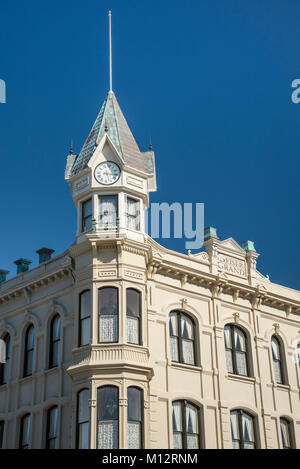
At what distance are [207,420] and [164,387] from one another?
2.70 metres

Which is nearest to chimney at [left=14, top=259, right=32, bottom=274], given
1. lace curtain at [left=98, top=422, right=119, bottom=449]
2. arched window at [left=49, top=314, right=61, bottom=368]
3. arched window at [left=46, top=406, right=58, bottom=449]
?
arched window at [left=49, top=314, right=61, bottom=368]

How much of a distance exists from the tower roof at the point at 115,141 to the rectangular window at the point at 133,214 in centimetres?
160

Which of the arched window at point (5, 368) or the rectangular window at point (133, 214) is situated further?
the arched window at point (5, 368)

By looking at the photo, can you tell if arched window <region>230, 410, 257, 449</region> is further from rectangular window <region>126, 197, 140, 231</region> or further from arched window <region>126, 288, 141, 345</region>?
rectangular window <region>126, 197, 140, 231</region>

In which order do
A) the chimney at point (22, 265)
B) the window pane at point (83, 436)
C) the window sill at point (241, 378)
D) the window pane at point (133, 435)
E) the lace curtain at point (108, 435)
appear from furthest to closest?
the chimney at point (22, 265)
the window sill at point (241, 378)
the window pane at point (83, 436)
the window pane at point (133, 435)
the lace curtain at point (108, 435)

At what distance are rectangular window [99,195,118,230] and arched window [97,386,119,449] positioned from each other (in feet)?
22.6

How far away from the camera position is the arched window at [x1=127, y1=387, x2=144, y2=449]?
2741 centimetres

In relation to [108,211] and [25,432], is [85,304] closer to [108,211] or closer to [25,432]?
[108,211]

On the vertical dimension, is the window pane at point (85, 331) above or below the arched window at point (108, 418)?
above

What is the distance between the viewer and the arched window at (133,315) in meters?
29.3

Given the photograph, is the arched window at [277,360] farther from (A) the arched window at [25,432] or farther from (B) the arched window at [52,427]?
(A) the arched window at [25,432]

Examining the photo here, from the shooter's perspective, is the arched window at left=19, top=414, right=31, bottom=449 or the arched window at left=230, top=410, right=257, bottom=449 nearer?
the arched window at left=19, top=414, right=31, bottom=449

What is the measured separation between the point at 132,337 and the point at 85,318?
6.99 ft

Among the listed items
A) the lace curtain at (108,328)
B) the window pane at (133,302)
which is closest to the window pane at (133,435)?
the lace curtain at (108,328)
